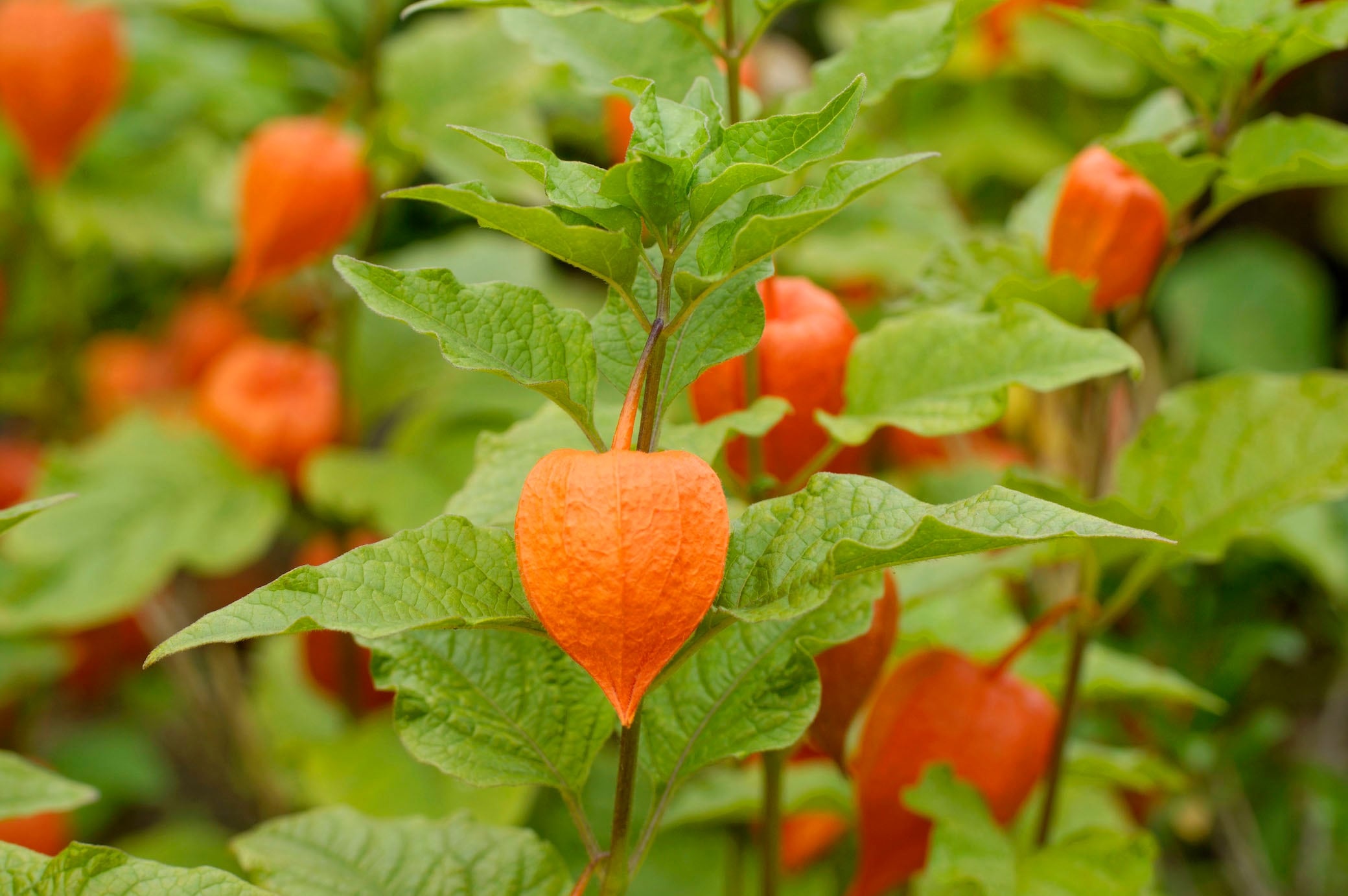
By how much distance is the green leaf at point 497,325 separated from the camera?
51 cm

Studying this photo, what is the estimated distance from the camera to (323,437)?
1.33m

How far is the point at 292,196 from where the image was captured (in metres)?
1.17

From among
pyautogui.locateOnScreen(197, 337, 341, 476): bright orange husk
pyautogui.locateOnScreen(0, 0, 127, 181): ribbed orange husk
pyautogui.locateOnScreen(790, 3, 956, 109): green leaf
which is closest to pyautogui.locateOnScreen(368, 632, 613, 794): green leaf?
pyautogui.locateOnScreen(790, 3, 956, 109): green leaf

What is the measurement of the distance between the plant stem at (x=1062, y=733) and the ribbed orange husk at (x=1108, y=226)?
223mm

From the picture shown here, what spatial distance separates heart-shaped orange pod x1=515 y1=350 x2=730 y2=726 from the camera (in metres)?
0.44

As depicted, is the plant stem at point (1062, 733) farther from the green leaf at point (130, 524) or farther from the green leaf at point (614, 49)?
the green leaf at point (130, 524)

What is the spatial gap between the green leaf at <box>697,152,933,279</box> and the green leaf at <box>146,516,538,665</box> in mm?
153

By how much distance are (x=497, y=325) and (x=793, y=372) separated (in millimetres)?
225

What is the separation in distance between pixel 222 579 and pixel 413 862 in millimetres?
1337

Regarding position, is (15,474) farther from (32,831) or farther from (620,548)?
(620,548)

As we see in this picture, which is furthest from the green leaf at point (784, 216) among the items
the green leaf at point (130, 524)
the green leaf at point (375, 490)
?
the green leaf at point (130, 524)

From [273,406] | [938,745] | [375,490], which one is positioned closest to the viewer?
[938,745]

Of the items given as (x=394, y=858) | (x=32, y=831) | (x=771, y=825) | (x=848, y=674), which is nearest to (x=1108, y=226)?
(x=848, y=674)

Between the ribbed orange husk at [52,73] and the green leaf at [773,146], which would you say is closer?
the green leaf at [773,146]
